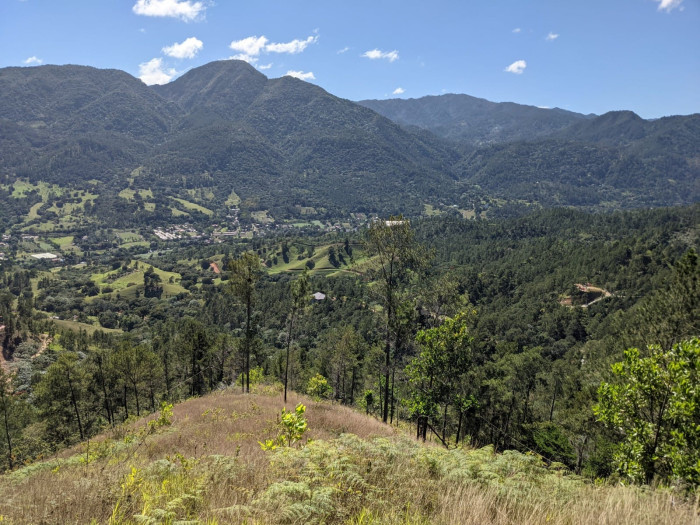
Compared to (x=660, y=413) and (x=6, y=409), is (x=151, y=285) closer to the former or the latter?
(x=6, y=409)

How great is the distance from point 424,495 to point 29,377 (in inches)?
3583

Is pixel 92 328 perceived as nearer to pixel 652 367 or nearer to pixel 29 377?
pixel 29 377

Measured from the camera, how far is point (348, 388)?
213 ft

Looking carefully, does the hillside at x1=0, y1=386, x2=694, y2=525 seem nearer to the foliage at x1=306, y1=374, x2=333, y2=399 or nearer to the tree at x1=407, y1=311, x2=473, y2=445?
the tree at x1=407, y1=311, x2=473, y2=445

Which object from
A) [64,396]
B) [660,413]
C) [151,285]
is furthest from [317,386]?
[151,285]

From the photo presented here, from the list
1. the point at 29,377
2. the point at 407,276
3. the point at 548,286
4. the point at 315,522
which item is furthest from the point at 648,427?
the point at 548,286

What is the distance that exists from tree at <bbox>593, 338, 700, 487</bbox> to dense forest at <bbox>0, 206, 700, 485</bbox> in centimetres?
7

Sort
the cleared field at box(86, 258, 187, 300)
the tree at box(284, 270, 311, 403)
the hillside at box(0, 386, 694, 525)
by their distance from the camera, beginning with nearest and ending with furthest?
1. the hillside at box(0, 386, 694, 525)
2. the tree at box(284, 270, 311, 403)
3. the cleared field at box(86, 258, 187, 300)

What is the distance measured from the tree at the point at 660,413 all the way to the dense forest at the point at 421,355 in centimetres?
7

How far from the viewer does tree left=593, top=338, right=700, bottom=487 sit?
7715 mm

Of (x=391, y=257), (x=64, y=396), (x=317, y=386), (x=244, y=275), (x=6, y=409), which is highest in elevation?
(x=391, y=257)

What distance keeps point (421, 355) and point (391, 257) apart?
6187 millimetres

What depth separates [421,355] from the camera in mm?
20875

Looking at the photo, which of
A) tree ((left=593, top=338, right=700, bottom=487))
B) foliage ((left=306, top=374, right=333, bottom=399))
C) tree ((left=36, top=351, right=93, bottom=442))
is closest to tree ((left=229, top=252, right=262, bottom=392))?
foliage ((left=306, top=374, right=333, bottom=399))
